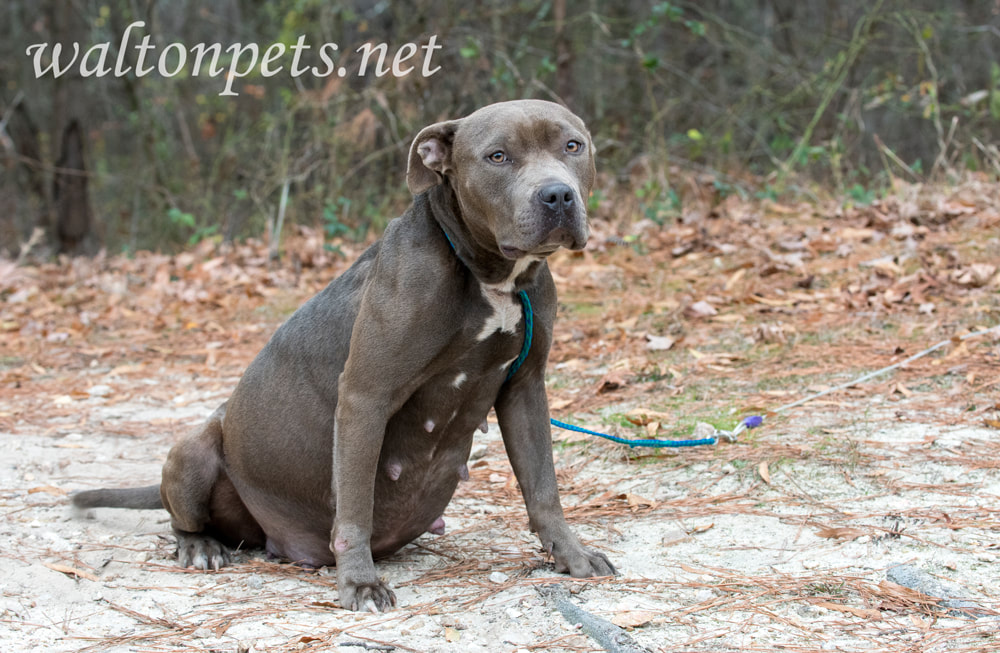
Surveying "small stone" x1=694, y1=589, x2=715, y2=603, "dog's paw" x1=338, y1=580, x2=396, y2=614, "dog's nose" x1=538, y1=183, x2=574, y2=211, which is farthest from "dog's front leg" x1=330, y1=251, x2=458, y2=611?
"small stone" x1=694, y1=589, x2=715, y2=603

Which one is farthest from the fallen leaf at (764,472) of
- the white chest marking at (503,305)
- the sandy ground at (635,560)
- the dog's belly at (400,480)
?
the white chest marking at (503,305)

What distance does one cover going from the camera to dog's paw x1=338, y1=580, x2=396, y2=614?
3.09 m

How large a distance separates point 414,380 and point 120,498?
1579 mm

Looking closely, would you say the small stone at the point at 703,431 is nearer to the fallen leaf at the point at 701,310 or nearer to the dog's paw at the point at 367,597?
the dog's paw at the point at 367,597

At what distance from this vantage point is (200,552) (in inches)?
145

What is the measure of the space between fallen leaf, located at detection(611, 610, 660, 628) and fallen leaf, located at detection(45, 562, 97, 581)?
6.01ft

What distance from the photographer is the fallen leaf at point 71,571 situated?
3354 millimetres

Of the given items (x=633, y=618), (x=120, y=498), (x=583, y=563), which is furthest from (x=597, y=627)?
(x=120, y=498)

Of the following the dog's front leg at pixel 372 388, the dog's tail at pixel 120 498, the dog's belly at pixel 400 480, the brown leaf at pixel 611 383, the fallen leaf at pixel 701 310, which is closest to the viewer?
the dog's front leg at pixel 372 388

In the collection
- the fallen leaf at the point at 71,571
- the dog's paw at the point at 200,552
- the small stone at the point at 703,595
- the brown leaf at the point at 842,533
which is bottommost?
the brown leaf at the point at 842,533

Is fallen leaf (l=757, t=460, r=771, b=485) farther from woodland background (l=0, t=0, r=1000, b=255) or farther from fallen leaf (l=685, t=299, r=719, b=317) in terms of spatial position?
woodland background (l=0, t=0, r=1000, b=255)

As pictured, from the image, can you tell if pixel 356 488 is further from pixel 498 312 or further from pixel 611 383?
pixel 611 383

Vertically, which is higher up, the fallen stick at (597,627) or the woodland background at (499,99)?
the woodland background at (499,99)

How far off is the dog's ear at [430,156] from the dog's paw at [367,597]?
1.33 m
